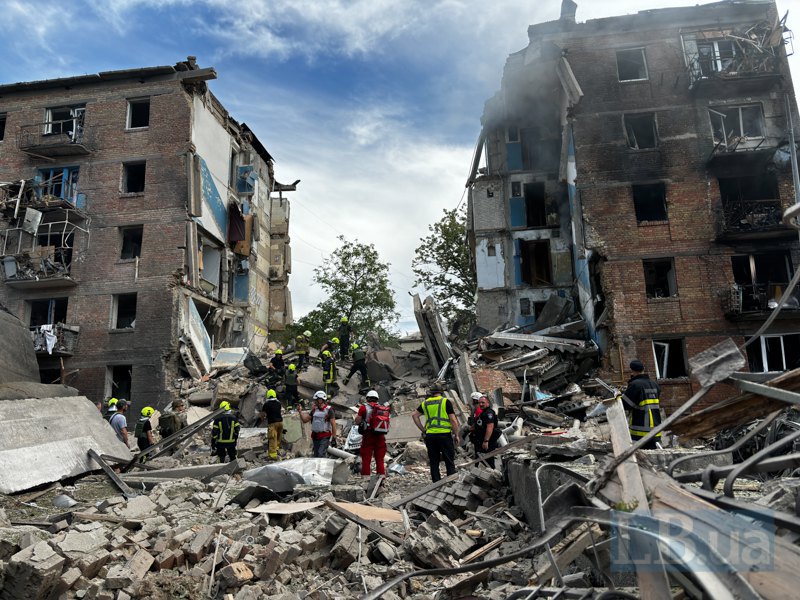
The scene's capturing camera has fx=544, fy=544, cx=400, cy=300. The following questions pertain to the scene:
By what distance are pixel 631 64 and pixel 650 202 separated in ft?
17.0

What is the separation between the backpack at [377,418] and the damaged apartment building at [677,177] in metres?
10.7

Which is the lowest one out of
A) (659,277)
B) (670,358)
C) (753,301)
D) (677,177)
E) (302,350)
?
(670,358)

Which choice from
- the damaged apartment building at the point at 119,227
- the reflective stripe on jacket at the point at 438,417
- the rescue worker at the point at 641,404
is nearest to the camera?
the rescue worker at the point at 641,404

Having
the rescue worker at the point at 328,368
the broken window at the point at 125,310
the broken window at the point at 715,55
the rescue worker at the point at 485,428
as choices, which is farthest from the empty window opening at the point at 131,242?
the broken window at the point at 715,55

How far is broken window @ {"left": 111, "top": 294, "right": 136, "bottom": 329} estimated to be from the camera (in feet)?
69.9

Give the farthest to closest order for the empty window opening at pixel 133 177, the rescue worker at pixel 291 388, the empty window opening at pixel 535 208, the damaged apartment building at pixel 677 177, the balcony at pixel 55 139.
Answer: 1. the empty window opening at pixel 535 208
2. the empty window opening at pixel 133 177
3. the balcony at pixel 55 139
4. the damaged apartment building at pixel 677 177
5. the rescue worker at pixel 291 388

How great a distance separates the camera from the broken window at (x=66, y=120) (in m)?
22.3

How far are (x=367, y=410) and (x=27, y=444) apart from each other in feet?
15.8

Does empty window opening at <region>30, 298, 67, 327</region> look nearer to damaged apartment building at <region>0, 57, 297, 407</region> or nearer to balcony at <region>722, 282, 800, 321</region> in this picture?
damaged apartment building at <region>0, 57, 297, 407</region>

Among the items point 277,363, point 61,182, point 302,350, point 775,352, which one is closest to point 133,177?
point 61,182

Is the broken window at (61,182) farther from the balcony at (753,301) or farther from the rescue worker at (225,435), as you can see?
the balcony at (753,301)

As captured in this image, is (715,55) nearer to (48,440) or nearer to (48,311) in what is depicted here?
(48,440)

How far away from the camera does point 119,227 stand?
21391 millimetres

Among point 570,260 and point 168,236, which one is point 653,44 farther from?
point 168,236
